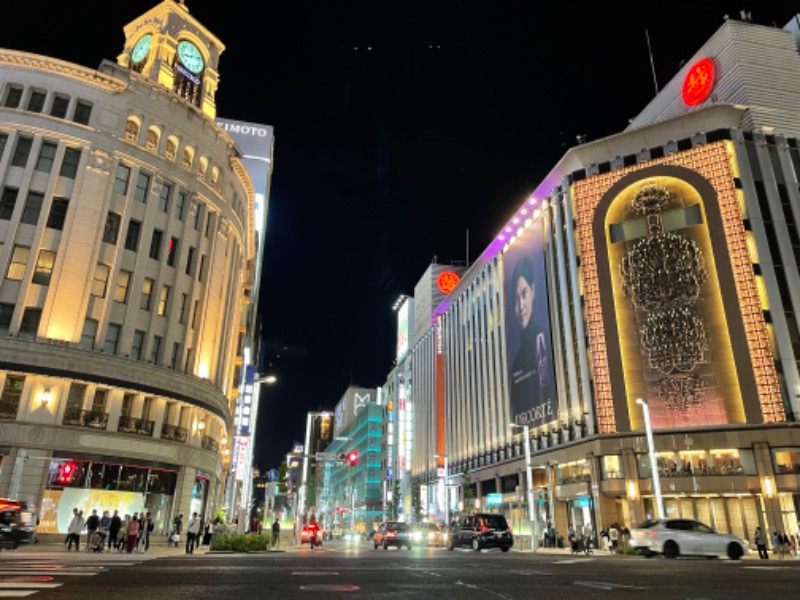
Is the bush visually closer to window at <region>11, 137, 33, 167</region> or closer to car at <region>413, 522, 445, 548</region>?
car at <region>413, 522, 445, 548</region>

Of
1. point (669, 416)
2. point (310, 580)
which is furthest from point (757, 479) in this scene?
point (310, 580)

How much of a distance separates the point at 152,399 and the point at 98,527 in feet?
34.1

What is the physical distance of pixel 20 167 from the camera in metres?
34.7

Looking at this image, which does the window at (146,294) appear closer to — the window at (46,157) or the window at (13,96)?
the window at (46,157)

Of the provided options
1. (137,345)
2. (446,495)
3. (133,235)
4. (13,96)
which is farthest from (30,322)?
(446,495)

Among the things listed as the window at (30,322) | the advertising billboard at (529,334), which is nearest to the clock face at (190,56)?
the window at (30,322)

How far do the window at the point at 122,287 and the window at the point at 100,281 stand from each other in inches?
27.9

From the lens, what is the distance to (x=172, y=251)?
40.6 metres

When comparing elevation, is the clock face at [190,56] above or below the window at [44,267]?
above

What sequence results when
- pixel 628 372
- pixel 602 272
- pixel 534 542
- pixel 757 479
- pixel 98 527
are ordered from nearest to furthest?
pixel 98 527 < pixel 534 542 < pixel 757 479 < pixel 628 372 < pixel 602 272

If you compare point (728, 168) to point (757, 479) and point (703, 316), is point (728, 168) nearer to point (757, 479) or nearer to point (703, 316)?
point (703, 316)

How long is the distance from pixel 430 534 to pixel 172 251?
27841mm

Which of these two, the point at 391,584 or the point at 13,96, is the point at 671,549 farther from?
the point at 13,96

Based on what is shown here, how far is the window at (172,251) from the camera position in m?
39.9
